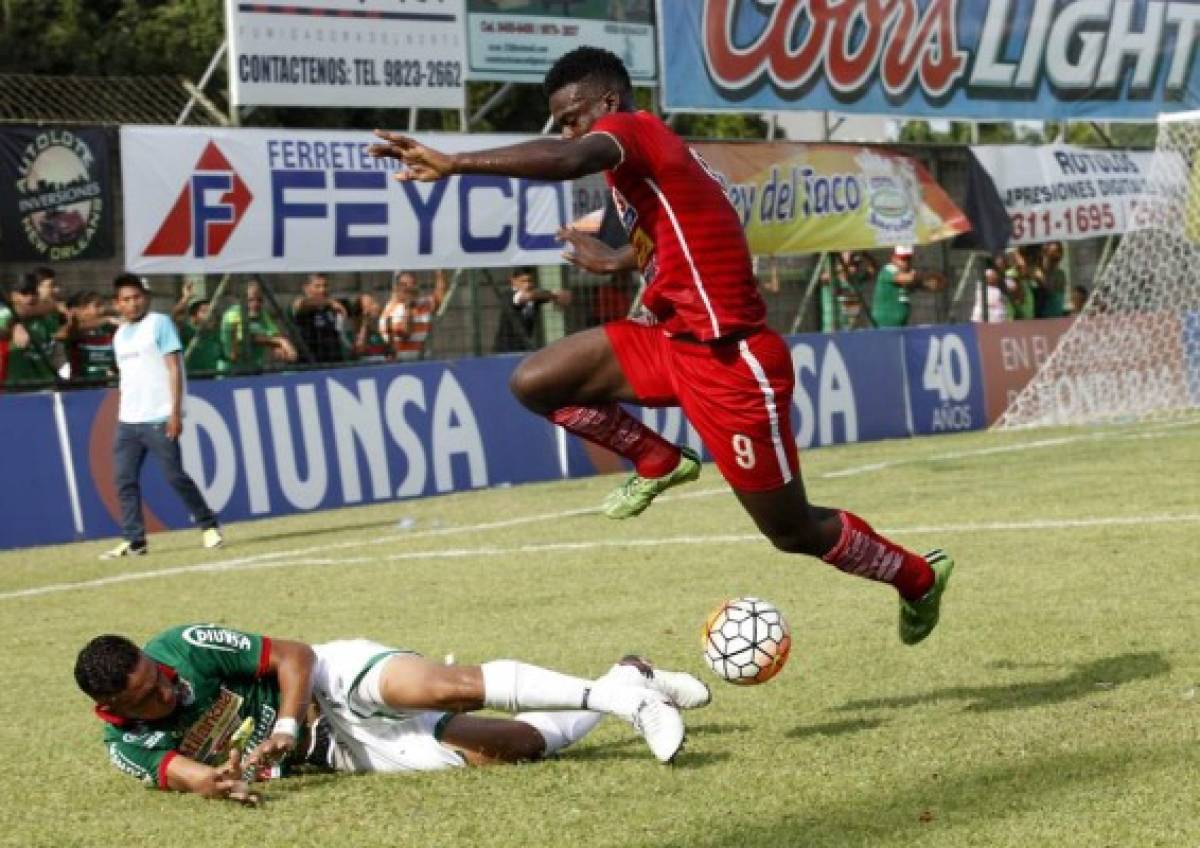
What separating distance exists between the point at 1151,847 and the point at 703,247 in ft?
9.74

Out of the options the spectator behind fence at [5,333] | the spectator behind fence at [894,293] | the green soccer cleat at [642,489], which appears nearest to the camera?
the green soccer cleat at [642,489]

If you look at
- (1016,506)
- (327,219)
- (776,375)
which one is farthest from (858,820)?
(327,219)

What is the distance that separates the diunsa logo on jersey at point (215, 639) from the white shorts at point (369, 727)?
27 cm

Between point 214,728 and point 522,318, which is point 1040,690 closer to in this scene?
point 214,728

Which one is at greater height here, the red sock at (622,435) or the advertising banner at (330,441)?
the red sock at (622,435)

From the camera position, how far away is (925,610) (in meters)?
8.38

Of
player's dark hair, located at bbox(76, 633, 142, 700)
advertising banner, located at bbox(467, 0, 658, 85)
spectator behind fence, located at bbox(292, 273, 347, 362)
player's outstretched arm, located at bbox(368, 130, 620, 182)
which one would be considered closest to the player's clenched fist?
player's outstretched arm, located at bbox(368, 130, 620, 182)

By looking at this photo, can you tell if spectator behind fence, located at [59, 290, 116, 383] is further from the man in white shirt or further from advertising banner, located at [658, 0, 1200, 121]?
advertising banner, located at [658, 0, 1200, 121]

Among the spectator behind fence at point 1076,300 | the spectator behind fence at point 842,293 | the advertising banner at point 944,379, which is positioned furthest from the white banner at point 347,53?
the spectator behind fence at point 1076,300

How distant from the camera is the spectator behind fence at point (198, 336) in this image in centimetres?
1873

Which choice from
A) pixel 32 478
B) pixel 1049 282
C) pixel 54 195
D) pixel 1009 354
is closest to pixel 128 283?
pixel 54 195

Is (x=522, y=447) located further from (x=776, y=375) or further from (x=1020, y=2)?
(x=776, y=375)

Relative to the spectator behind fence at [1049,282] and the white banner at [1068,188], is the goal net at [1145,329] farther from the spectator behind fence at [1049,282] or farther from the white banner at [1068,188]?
the spectator behind fence at [1049,282]

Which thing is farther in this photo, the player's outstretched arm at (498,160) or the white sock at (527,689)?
the white sock at (527,689)
